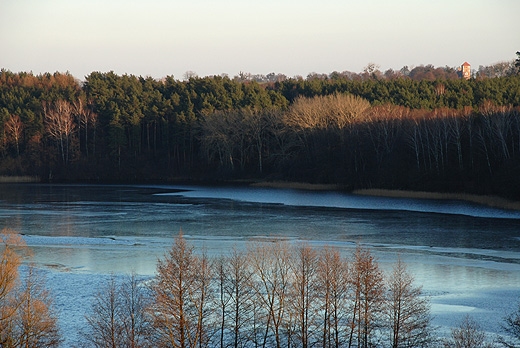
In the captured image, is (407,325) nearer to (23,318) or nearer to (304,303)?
(304,303)

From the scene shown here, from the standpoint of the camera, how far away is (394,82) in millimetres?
72062

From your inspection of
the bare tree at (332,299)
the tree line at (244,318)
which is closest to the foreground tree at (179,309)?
the tree line at (244,318)

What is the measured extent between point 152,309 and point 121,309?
61.9 inches

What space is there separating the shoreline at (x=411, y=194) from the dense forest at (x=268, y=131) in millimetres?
849

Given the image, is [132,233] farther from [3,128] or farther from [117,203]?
[3,128]

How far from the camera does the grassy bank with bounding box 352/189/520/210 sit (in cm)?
3796

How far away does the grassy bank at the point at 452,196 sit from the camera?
125 feet

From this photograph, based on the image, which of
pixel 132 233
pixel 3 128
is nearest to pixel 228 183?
pixel 3 128

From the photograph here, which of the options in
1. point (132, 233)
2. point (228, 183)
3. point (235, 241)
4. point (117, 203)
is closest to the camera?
point (235, 241)

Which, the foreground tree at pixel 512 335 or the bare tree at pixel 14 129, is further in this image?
the bare tree at pixel 14 129

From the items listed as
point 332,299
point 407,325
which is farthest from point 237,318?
point 407,325

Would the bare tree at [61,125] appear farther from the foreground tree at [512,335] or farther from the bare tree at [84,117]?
the foreground tree at [512,335]

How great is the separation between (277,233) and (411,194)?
20.1m

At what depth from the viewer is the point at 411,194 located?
46188 millimetres
